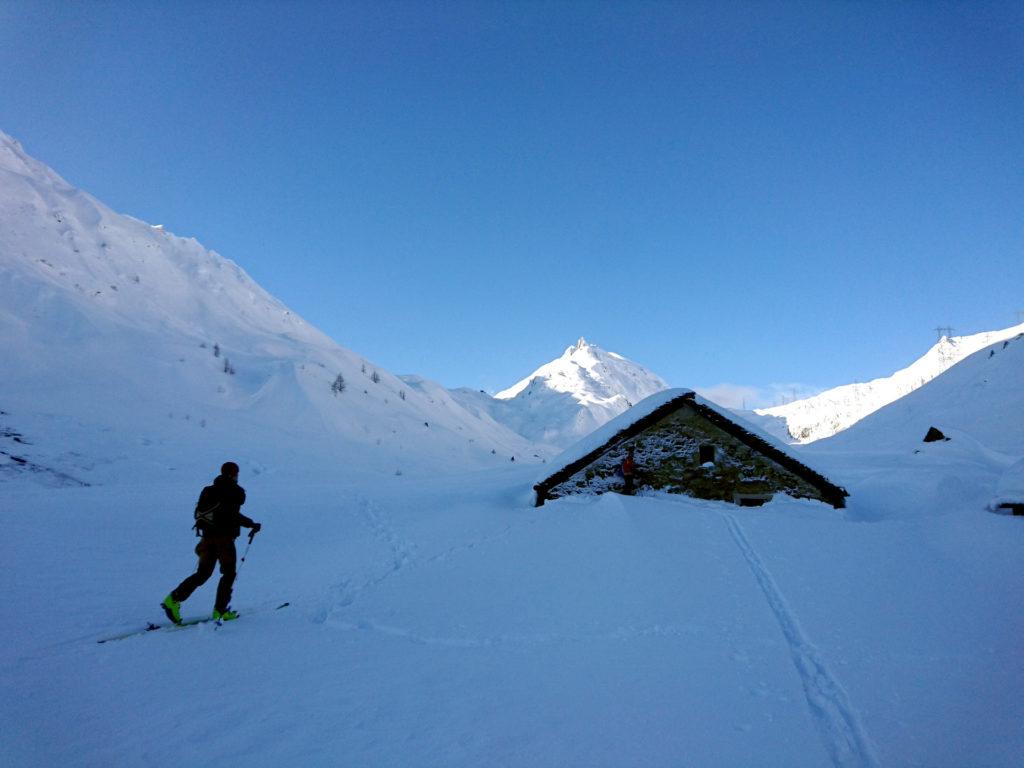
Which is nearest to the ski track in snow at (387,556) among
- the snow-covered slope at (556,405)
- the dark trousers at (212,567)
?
the dark trousers at (212,567)

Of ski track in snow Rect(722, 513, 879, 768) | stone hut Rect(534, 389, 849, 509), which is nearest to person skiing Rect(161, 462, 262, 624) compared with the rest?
ski track in snow Rect(722, 513, 879, 768)

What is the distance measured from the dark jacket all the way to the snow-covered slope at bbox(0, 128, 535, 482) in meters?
11.8

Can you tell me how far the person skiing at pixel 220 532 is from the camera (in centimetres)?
582

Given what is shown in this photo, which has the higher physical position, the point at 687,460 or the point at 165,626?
the point at 687,460

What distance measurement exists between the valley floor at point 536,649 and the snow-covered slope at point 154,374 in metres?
9.51

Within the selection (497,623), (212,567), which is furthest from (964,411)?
(212,567)

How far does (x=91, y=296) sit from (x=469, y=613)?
35892 millimetres

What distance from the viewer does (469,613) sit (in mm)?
5945

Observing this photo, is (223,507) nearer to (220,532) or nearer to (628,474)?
(220,532)

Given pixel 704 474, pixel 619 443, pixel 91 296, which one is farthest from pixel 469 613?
pixel 91 296

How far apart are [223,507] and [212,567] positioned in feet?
2.26

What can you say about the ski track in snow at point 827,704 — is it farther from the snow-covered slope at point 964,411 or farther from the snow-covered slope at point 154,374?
the snow-covered slope at point 964,411

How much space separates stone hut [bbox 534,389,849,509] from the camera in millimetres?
12398

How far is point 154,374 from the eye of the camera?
24.8 m
